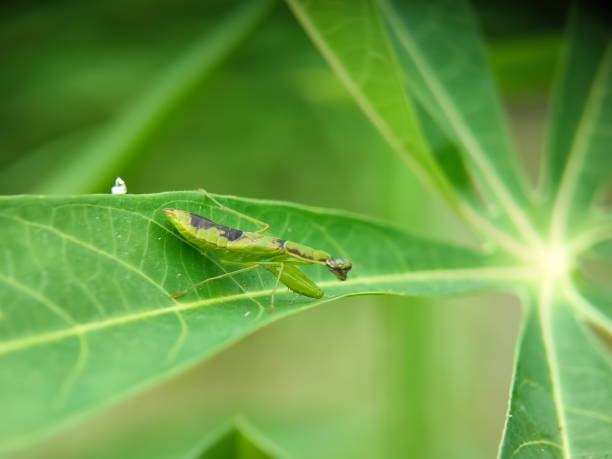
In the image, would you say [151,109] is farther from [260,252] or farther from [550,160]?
[550,160]

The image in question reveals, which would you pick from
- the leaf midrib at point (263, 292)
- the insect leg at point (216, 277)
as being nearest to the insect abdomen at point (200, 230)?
the insect leg at point (216, 277)

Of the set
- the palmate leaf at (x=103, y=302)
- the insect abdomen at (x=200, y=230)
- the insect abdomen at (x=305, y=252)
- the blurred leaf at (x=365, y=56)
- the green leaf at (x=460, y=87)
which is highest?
the green leaf at (x=460, y=87)

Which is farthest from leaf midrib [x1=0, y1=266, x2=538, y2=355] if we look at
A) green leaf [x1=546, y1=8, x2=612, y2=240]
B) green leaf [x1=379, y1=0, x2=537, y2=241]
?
green leaf [x1=546, y1=8, x2=612, y2=240]

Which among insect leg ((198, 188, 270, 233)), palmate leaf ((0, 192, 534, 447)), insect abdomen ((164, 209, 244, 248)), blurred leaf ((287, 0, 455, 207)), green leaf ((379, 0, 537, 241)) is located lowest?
palmate leaf ((0, 192, 534, 447))

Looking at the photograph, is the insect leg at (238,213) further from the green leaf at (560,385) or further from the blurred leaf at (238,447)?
the green leaf at (560,385)

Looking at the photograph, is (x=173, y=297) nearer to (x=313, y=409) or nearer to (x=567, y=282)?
(x=567, y=282)

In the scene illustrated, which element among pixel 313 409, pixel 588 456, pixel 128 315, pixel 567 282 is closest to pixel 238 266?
pixel 128 315

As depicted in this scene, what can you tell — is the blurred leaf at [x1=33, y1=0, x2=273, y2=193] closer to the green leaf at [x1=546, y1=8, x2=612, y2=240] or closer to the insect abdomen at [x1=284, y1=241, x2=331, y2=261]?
the insect abdomen at [x1=284, y1=241, x2=331, y2=261]
